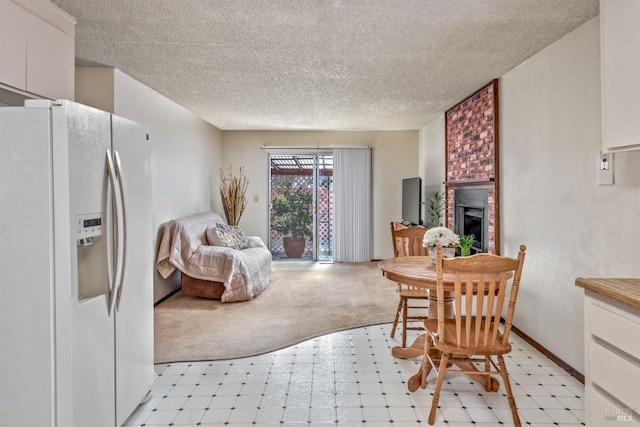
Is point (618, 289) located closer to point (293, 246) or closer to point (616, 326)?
point (616, 326)

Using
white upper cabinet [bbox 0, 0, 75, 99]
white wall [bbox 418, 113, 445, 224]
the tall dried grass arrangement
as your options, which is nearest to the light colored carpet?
the tall dried grass arrangement

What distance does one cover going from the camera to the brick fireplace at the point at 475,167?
3.57 m

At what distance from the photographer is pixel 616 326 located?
4.59 ft

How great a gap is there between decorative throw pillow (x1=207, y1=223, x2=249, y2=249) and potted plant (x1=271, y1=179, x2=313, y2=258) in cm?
150

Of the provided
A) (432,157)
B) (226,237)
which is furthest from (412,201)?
(226,237)

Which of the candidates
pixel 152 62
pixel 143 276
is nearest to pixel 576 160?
pixel 143 276

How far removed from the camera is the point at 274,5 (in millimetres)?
2117

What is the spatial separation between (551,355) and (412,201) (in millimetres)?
3278

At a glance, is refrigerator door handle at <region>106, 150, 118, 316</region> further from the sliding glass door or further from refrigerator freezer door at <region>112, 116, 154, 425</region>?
the sliding glass door

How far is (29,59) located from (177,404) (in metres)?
2.12

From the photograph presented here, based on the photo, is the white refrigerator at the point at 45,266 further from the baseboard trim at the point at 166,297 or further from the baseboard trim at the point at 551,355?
the baseboard trim at the point at 551,355

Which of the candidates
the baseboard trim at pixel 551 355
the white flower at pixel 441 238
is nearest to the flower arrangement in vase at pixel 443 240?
the white flower at pixel 441 238

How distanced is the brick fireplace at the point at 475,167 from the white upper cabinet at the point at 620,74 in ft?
6.04

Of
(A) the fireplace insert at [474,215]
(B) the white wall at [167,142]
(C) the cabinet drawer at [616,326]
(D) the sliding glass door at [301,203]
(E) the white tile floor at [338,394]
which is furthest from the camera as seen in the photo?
(D) the sliding glass door at [301,203]
